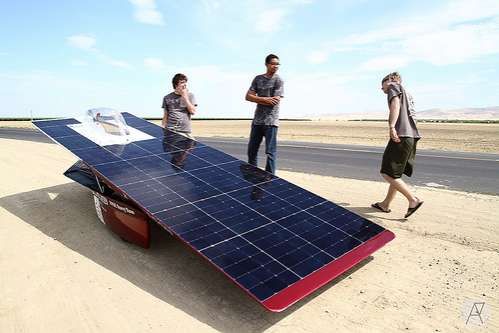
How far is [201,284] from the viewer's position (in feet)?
13.8

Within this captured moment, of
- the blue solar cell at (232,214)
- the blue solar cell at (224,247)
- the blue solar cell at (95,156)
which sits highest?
the blue solar cell at (95,156)

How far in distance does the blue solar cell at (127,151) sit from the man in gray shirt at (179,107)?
4.25 feet

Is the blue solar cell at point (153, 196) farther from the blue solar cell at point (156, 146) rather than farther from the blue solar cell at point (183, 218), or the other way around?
the blue solar cell at point (156, 146)

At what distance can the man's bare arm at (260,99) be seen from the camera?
22.1ft

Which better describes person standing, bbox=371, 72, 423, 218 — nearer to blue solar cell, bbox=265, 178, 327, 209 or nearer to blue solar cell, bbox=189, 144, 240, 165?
blue solar cell, bbox=265, 178, 327, 209

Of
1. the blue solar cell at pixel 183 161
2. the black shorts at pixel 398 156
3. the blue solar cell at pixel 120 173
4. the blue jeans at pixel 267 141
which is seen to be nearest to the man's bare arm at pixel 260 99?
the blue jeans at pixel 267 141

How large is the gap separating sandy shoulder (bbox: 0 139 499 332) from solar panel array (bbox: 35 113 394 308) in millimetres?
460

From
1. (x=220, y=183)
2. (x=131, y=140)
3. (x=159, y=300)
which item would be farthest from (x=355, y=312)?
(x=131, y=140)

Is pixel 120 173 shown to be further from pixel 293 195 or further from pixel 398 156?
pixel 398 156

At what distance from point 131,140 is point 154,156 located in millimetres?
1135

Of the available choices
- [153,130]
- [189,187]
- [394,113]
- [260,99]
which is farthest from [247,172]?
[153,130]

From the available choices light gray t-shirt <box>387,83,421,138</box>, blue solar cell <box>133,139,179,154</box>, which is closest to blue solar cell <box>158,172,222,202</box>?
blue solar cell <box>133,139,179,154</box>

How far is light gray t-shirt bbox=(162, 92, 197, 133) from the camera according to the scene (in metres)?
7.46

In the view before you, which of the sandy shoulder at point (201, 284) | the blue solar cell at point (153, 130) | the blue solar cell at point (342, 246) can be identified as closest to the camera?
the sandy shoulder at point (201, 284)
